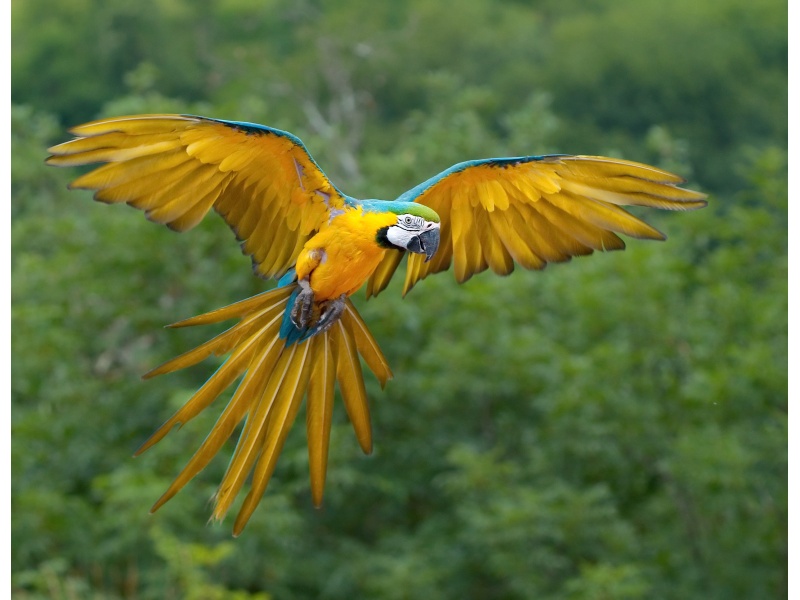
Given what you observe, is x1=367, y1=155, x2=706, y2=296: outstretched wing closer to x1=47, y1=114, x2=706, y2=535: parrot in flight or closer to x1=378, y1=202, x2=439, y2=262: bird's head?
x1=47, y1=114, x2=706, y2=535: parrot in flight

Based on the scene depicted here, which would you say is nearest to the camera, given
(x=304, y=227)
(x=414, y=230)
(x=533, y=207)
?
(x=414, y=230)

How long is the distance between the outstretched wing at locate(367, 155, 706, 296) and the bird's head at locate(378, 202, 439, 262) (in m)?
0.31

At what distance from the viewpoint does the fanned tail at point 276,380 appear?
2.95m

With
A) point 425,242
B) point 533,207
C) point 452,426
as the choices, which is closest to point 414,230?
point 425,242

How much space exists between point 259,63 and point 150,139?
43.4ft

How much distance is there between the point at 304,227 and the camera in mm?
3021

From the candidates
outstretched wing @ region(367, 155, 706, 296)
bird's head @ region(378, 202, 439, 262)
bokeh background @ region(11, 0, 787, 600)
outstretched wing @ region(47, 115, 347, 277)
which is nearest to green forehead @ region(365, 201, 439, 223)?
bird's head @ region(378, 202, 439, 262)

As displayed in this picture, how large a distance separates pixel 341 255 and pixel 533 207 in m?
0.63

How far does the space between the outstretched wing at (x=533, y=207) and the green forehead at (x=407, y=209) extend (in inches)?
10.8

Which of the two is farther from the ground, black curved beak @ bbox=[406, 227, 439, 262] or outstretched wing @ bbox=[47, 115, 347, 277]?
outstretched wing @ bbox=[47, 115, 347, 277]

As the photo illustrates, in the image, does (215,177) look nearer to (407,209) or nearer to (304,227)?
(304,227)

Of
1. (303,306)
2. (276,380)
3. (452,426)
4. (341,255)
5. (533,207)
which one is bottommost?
(452,426)

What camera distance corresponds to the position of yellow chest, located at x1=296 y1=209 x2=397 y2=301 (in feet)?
9.38

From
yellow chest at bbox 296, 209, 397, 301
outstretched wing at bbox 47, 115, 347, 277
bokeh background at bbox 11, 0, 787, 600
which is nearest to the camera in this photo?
outstretched wing at bbox 47, 115, 347, 277
